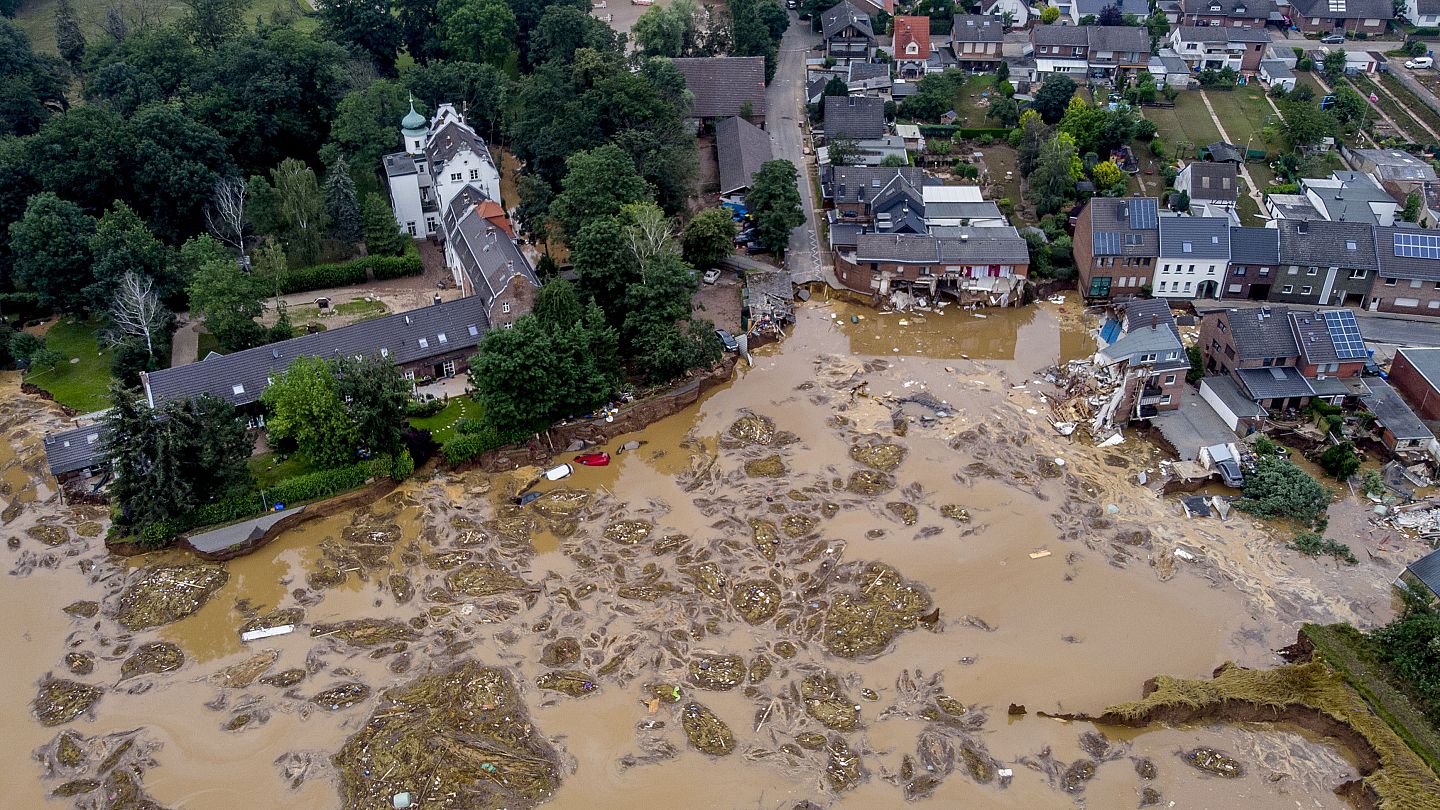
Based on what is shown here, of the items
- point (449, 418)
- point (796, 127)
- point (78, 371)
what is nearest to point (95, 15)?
point (78, 371)

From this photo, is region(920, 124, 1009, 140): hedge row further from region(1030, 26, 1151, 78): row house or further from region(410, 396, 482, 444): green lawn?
region(410, 396, 482, 444): green lawn

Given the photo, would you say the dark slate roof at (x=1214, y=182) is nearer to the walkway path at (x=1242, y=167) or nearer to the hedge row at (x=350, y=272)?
the walkway path at (x=1242, y=167)

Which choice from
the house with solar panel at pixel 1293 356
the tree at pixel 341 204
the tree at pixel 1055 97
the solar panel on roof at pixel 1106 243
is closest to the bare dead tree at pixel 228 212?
the tree at pixel 341 204

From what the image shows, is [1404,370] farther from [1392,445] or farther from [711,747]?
[711,747]

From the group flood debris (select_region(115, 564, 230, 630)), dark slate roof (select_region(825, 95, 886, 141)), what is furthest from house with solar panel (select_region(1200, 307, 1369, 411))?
flood debris (select_region(115, 564, 230, 630))

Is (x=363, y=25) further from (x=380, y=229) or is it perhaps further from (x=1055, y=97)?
→ (x=1055, y=97)
